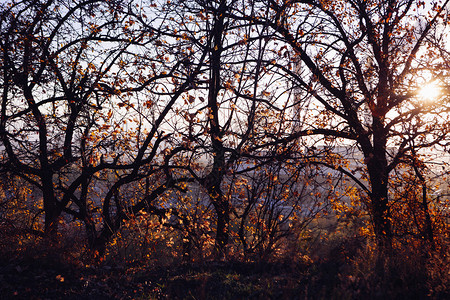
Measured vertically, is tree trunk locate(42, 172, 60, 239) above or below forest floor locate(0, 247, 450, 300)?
above

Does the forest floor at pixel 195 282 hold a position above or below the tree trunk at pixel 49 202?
below

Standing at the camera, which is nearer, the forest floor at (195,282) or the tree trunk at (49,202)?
the forest floor at (195,282)

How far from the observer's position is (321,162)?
29.9ft

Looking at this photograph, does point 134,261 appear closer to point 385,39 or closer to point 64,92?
point 64,92

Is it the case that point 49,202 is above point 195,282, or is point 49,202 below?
above

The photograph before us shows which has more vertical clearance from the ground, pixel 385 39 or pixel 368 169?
pixel 385 39

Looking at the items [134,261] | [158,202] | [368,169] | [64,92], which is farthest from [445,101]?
[64,92]

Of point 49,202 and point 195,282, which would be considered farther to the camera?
point 49,202

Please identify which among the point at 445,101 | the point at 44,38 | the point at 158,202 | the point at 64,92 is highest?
the point at 44,38

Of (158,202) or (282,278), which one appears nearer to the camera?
(282,278)

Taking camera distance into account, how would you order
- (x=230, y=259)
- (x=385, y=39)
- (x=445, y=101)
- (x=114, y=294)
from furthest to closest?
(x=385, y=39)
(x=445, y=101)
(x=230, y=259)
(x=114, y=294)

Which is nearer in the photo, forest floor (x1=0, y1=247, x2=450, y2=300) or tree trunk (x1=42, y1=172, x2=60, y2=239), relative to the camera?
forest floor (x1=0, y1=247, x2=450, y2=300)

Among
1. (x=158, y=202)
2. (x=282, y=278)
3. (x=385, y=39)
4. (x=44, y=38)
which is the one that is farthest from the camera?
(x=158, y=202)

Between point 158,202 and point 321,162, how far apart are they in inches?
212
